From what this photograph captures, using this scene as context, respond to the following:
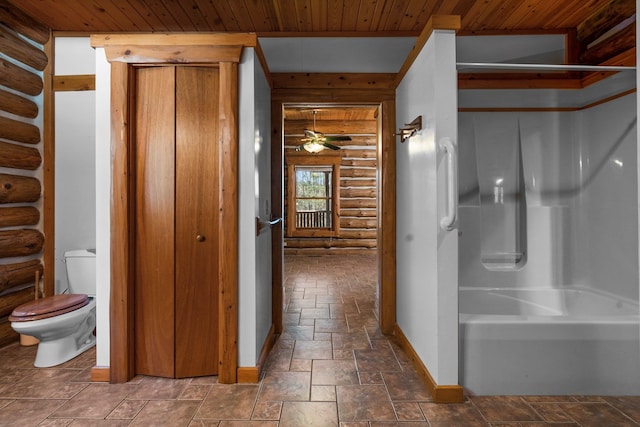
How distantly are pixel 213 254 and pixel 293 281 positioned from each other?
125 inches

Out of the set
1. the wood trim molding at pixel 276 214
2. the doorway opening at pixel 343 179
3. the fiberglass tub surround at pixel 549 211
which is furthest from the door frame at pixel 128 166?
the doorway opening at pixel 343 179

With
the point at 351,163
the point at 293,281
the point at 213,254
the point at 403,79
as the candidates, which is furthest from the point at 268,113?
the point at 351,163

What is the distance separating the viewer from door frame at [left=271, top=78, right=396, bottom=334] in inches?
128

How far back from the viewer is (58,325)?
2477 mm

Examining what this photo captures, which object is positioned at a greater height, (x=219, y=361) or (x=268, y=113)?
(x=268, y=113)

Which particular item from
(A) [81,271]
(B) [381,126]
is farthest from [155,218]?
(B) [381,126]

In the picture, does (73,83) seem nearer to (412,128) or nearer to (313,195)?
(412,128)

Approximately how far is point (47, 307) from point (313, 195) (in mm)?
6307

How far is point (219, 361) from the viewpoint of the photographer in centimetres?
228

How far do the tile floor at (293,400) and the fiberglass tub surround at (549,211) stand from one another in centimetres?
86

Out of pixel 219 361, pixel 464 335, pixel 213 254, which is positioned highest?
pixel 213 254

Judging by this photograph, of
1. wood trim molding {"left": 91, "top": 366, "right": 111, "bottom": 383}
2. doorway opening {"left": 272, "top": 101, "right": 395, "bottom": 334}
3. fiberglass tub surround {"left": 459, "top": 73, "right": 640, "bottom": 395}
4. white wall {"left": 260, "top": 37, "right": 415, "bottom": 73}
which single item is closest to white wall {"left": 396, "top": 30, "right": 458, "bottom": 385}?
white wall {"left": 260, "top": 37, "right": 415, "bottom": 73}

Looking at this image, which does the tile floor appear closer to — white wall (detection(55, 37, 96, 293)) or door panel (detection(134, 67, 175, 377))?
door panel (detection(134, 67, 175, 377))

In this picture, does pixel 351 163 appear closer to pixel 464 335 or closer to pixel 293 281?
pixel 293 281
